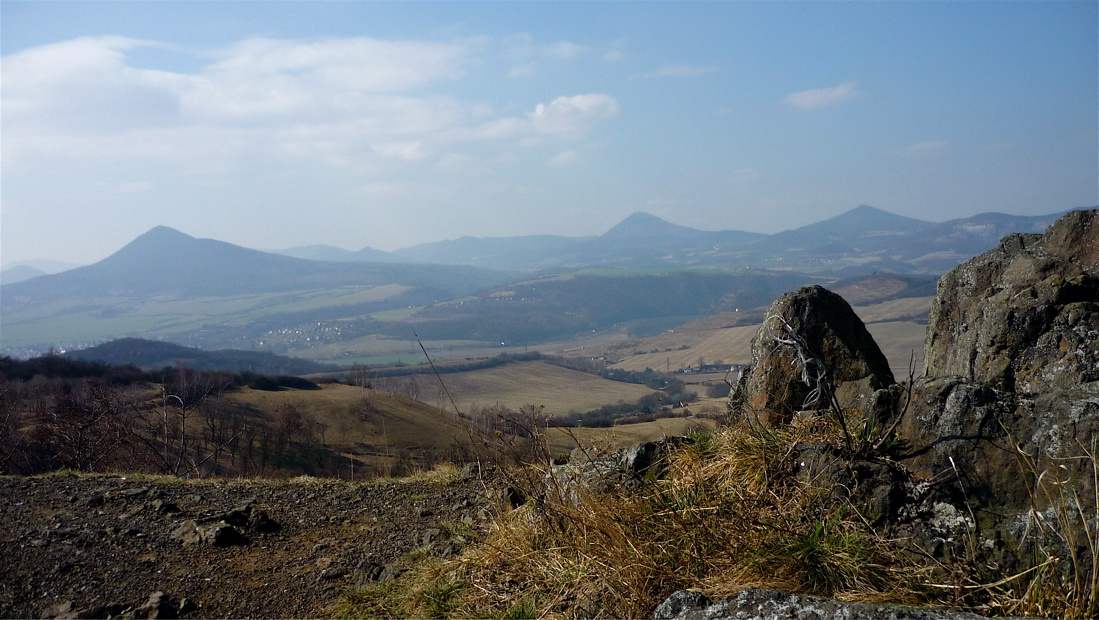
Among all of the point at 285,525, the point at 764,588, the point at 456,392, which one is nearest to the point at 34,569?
the point at 285,525

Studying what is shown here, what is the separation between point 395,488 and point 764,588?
5.95m

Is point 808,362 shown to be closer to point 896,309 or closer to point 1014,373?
point 1014,373

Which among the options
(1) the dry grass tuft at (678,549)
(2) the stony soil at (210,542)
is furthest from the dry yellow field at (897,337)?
(1) the dry grass tuft at (678,549)

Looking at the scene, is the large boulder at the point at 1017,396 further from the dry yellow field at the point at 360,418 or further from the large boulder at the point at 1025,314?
the dry yellow field at the point at 360,418

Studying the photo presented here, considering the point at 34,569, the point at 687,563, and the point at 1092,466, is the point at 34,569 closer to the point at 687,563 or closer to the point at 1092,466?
the point at 687,563

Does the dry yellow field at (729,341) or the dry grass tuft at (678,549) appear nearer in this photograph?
the dry grass tuft at (678,549)

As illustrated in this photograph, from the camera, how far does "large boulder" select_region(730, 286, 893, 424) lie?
5.15 meters

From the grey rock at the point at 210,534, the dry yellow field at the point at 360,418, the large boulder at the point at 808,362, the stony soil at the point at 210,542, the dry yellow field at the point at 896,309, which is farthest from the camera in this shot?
the dry yellow field at the point at 896,309

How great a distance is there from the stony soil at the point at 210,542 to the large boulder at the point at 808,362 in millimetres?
2580

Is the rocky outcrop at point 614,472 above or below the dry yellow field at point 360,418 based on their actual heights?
above

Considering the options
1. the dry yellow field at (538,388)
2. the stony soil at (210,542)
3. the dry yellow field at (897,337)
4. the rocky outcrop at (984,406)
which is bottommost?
the dry yellow field at (538,388)

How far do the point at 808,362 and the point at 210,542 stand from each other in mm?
5655

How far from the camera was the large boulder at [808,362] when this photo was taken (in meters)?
5.15

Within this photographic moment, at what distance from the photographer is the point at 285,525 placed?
267 inches
